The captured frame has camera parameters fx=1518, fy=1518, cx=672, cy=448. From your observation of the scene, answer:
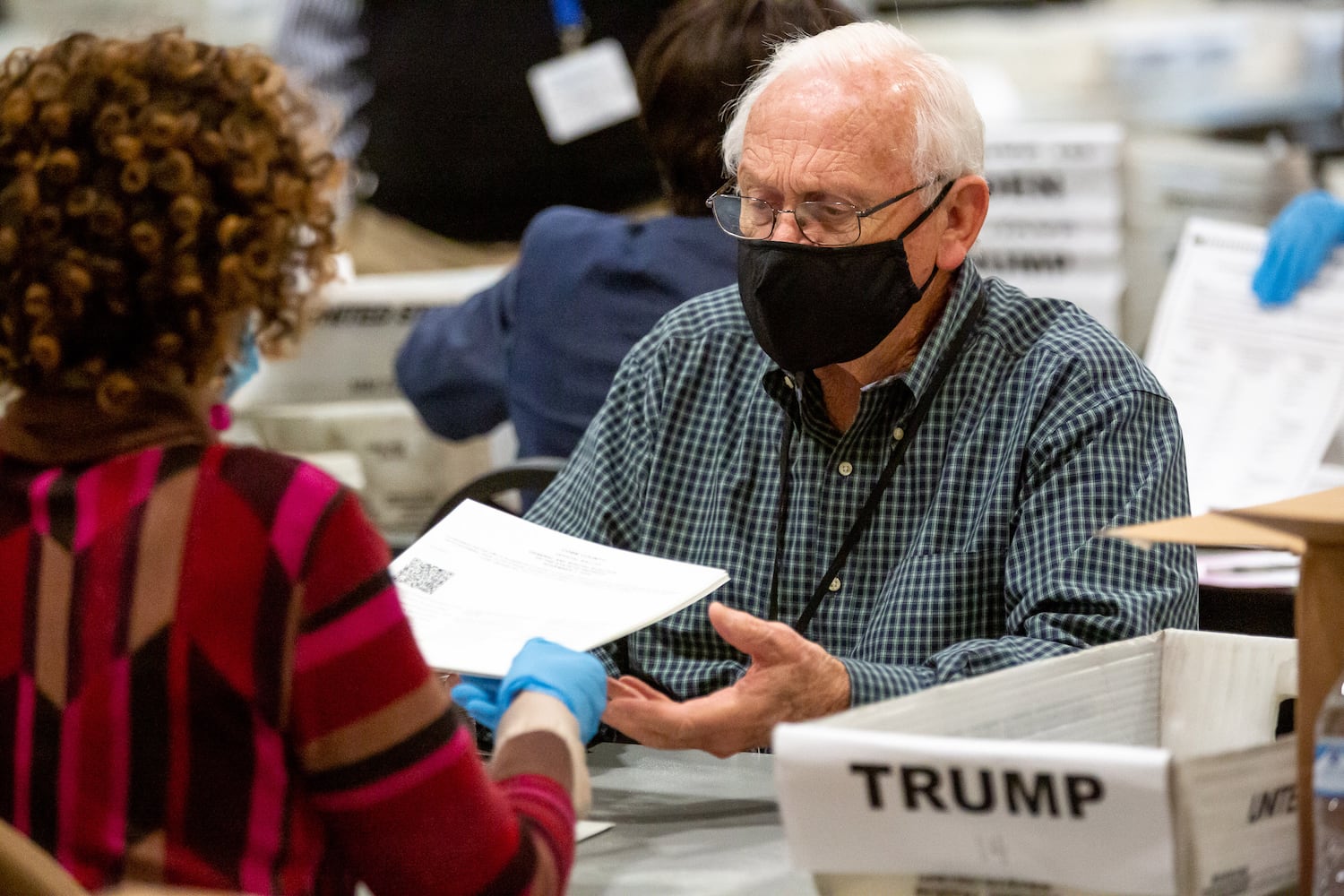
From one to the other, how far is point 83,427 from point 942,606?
94 centimetres

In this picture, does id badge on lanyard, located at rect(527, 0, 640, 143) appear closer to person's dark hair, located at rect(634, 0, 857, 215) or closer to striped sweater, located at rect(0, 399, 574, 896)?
person's dark hair, located at rect(634, 0, 857, 215)

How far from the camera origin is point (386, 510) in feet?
11.4

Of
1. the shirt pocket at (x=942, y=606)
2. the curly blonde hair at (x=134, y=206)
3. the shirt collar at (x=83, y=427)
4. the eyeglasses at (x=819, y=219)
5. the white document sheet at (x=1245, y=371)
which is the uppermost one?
the curly blonde hair at (x=134, y=206)

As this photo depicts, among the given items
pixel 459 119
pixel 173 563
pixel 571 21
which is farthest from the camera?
pixel 459 119

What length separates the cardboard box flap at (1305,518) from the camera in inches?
40.6

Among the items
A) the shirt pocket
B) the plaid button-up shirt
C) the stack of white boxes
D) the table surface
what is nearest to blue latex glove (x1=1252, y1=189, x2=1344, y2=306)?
the stack of white boxes

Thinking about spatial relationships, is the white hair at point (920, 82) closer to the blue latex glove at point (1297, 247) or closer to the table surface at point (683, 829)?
the table surface at point (683, 829)

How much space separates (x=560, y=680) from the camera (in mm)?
1224

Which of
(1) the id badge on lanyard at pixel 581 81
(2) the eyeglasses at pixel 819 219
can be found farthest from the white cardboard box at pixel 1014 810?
(1) the id badge on lanyard at pixel 581 81

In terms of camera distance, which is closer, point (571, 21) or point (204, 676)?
point (204, 676)

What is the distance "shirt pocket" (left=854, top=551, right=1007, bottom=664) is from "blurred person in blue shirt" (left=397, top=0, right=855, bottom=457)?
75 cm

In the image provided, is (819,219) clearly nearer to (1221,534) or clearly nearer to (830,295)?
(830,295)

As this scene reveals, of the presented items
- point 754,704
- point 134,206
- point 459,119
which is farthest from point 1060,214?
point 134,206

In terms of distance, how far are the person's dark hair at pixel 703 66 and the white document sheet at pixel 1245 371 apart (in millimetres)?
835
